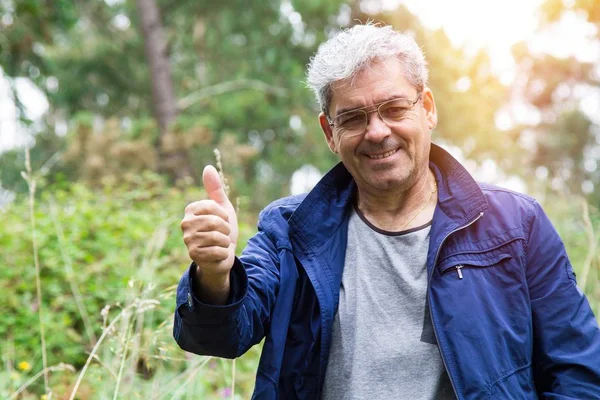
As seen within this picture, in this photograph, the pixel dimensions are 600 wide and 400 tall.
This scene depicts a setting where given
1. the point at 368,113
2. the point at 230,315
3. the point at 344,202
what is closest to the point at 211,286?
the point at 230,315

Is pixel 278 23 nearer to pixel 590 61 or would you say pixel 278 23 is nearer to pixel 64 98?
pixel 64 98

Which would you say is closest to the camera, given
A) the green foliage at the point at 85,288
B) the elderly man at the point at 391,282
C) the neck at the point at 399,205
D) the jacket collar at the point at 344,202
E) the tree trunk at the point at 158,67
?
the elderly man at the point at 391,282

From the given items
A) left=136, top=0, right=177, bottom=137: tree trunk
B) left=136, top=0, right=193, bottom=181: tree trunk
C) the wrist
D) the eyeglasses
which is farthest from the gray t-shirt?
left=136, top=0, right=177, bottom=137: tree trunk

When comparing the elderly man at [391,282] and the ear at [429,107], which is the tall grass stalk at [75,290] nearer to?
the elderly man at [391,282]

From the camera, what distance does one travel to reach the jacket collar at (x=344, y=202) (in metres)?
2.09

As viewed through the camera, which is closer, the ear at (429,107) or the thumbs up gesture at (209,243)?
the thumbs up gesture at (209,243)

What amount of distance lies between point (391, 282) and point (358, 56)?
759mm

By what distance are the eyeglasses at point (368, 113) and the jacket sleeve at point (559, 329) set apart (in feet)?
1.95

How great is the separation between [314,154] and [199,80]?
171 inches

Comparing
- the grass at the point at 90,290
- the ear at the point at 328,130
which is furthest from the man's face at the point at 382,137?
the grass at the point at 90,290

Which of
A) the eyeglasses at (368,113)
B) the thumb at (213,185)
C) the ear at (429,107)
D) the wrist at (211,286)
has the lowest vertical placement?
the wrist at (211,286)

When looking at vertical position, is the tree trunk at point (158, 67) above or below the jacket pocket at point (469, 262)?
above

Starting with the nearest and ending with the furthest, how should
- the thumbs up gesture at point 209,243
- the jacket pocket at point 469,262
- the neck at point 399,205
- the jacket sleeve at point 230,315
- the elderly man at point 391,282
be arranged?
the thumbs up gesture at point 209,243
the jacket sleeve at point 230,315
the elderly man at point 391,282
the jacket pocket at point 469,262
the neck at point 399,205

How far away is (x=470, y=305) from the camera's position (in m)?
1.90
